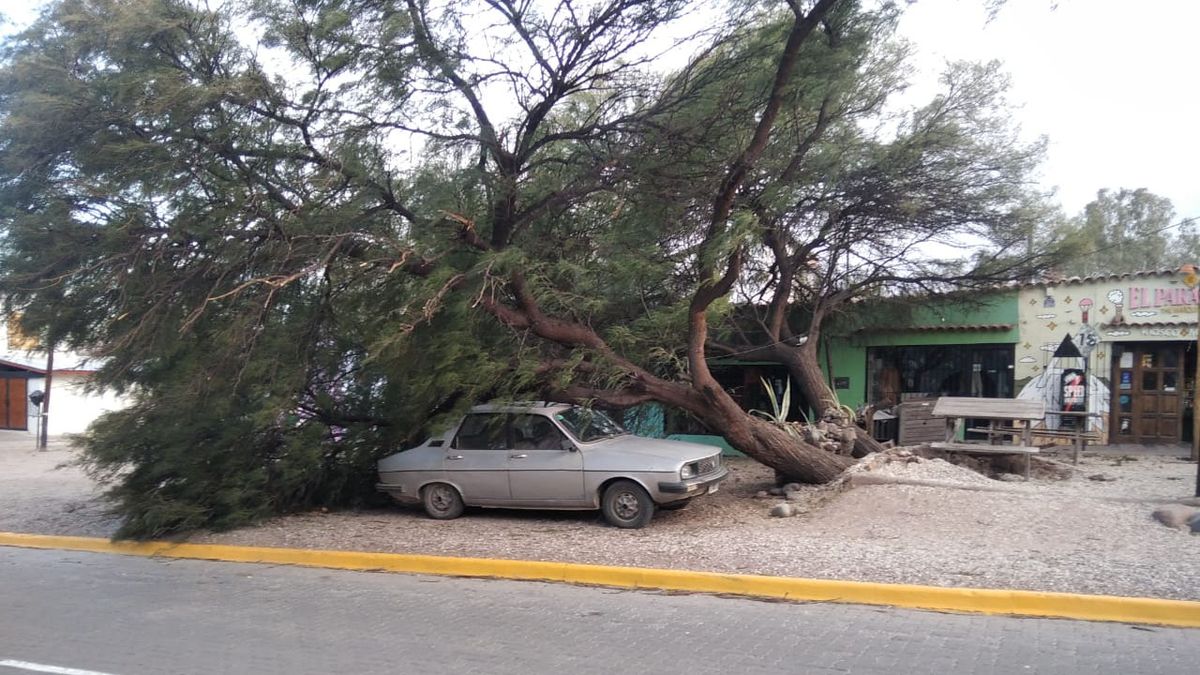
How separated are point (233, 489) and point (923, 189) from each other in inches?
425

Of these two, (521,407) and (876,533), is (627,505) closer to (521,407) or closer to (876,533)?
(521,407)

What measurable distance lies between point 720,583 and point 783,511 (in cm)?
272

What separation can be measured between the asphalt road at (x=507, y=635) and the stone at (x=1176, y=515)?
2932 millimetres

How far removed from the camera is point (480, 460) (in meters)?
10.8

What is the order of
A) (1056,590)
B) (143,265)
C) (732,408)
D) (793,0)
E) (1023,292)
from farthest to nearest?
(1023,292) < (732,408) < (143,265) < (793,0) < (1056,590)

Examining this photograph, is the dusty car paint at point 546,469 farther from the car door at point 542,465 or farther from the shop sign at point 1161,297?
the shop sign at point 1161,297

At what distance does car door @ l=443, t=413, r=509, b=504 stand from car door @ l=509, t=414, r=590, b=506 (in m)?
0.13

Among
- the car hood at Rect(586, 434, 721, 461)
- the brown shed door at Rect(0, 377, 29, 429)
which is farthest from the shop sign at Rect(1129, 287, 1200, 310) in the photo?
the brown shed door at Rect(0, 377, 29, 429)

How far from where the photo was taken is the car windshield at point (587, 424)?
10.6 meters

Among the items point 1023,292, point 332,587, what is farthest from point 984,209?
point 332,587

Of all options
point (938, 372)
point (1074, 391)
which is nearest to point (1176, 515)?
point (1074, 391)

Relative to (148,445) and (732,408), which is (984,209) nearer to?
(732,408)

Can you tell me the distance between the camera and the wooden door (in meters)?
15.6

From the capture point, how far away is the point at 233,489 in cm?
1065
